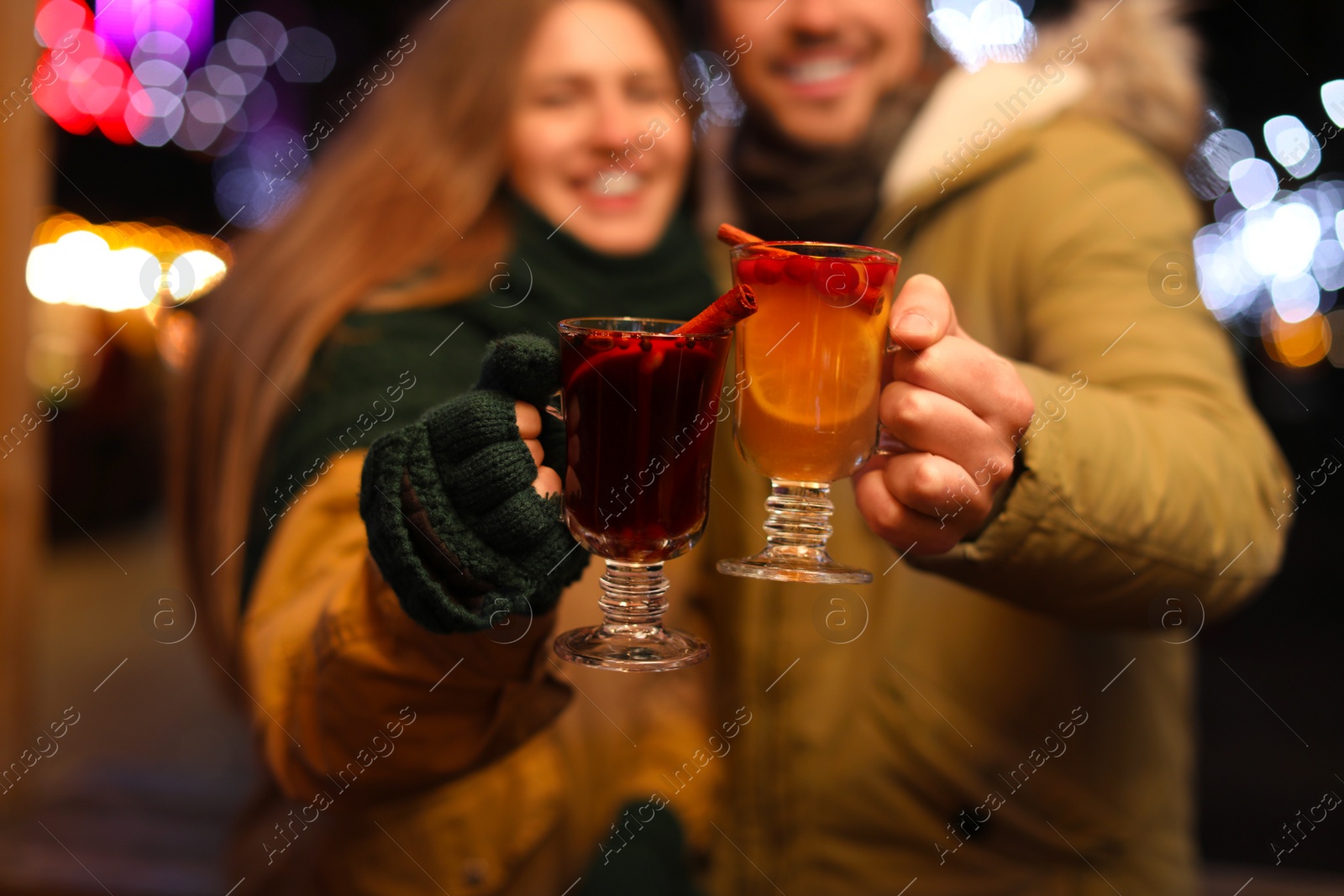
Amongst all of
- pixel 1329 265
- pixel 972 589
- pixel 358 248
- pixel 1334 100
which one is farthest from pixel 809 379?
pixel 1329 265

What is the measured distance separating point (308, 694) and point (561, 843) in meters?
0.70

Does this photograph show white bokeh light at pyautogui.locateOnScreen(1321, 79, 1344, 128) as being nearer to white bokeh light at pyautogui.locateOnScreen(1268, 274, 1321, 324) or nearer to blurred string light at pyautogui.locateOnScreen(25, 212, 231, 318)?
white bokeh light at pyautogui.locateOnScreen(1268, 274, 1321, 324)

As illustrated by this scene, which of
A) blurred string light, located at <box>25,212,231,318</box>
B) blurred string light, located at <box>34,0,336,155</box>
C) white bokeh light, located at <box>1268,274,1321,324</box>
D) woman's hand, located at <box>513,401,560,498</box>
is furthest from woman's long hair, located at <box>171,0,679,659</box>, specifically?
white bokeh light, located at <box>1268,274,1321,324</box>

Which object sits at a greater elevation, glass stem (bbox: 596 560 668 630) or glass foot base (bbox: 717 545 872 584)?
glass stem (bbox: 596 560 668 630)

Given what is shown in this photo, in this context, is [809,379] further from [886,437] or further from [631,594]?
[631,594]

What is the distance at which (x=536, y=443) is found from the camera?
3.22ft

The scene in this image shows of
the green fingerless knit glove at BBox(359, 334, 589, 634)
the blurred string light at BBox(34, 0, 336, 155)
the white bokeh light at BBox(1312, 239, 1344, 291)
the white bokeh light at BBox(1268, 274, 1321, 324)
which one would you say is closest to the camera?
the green fingerless knit glove at BBox(359, 334, 589, 634)

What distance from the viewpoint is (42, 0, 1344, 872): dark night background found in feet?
7.68

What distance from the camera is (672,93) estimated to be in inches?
75.2

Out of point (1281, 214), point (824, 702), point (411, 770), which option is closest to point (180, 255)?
point (411, 770)

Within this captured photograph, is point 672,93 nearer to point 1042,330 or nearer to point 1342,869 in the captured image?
point 1042,330

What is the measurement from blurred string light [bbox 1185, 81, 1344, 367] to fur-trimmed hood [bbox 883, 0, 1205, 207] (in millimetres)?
213

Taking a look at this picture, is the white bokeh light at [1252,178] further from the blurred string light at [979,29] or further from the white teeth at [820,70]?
the white teeth at [820,70]

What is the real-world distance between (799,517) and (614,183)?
1058 millimetres
